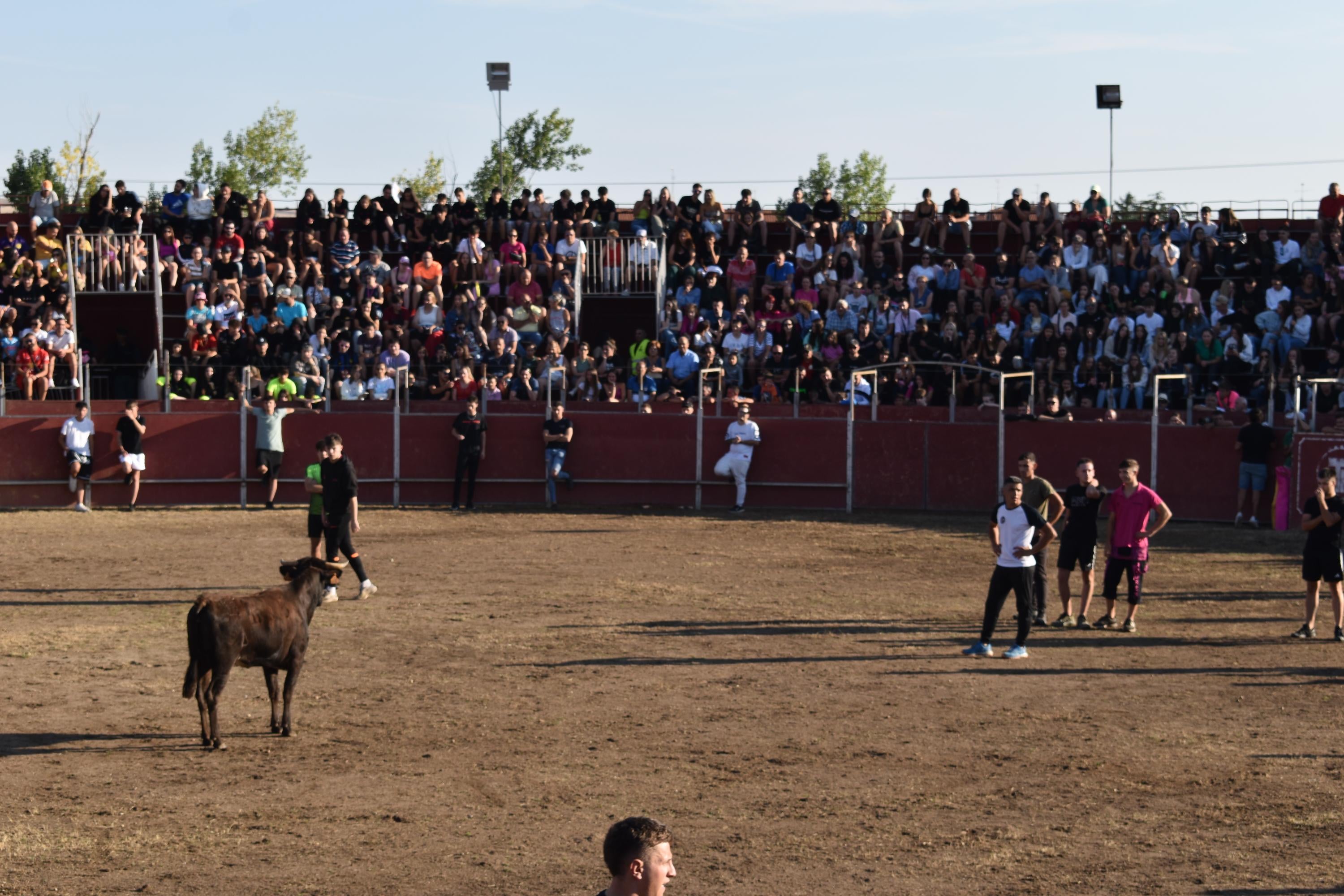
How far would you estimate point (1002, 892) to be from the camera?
24.8 feet

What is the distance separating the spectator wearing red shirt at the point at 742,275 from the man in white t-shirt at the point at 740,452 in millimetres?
5019

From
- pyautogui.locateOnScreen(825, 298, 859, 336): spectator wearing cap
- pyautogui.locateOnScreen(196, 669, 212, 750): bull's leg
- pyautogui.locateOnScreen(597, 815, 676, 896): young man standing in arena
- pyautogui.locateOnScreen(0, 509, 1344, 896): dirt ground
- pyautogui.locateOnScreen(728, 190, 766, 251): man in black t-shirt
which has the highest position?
pyautogui.locateOnScreen(728, 190, 766, 251): man in black t-shirt

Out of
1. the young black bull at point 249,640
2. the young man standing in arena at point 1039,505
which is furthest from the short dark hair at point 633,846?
the young man standing in arena at point 1039,505

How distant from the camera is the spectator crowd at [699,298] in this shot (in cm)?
2559

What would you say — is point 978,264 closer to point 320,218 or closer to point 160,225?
point 320,218

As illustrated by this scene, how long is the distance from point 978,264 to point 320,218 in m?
13.3

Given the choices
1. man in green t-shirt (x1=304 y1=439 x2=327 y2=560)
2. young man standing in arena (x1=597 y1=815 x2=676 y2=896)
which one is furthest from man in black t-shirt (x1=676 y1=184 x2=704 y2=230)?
young man standing in arena (x1=597 y1=815 x2=676 y2=896)

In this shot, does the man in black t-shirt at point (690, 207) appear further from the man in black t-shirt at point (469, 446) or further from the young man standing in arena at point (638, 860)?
the young man standing in arena at point (638, 860)

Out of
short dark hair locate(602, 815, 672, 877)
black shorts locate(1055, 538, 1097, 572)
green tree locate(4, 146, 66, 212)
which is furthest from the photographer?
green tree locate(4, 146, 66, 212)

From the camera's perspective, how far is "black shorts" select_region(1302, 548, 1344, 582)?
1409 centimetres

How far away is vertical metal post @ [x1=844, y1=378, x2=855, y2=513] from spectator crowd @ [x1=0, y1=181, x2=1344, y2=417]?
294mm

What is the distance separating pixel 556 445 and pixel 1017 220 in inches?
447

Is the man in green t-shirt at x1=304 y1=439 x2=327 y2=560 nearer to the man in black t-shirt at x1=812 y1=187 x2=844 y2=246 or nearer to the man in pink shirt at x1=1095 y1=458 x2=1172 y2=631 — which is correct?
the man in pink shirt at x1=1095 y1=458 x2=1172 y2=631

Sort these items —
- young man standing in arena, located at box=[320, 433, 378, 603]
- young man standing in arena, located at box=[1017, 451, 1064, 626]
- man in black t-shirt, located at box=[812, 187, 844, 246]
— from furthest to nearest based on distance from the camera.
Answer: man in black t-shirt, located at box=[812, 187, 844, 246] < young man standing in arena, located at box=[320, 433, 378, 603] < young man standing in arena, located at box=[1017, 451, 1064, 626]
